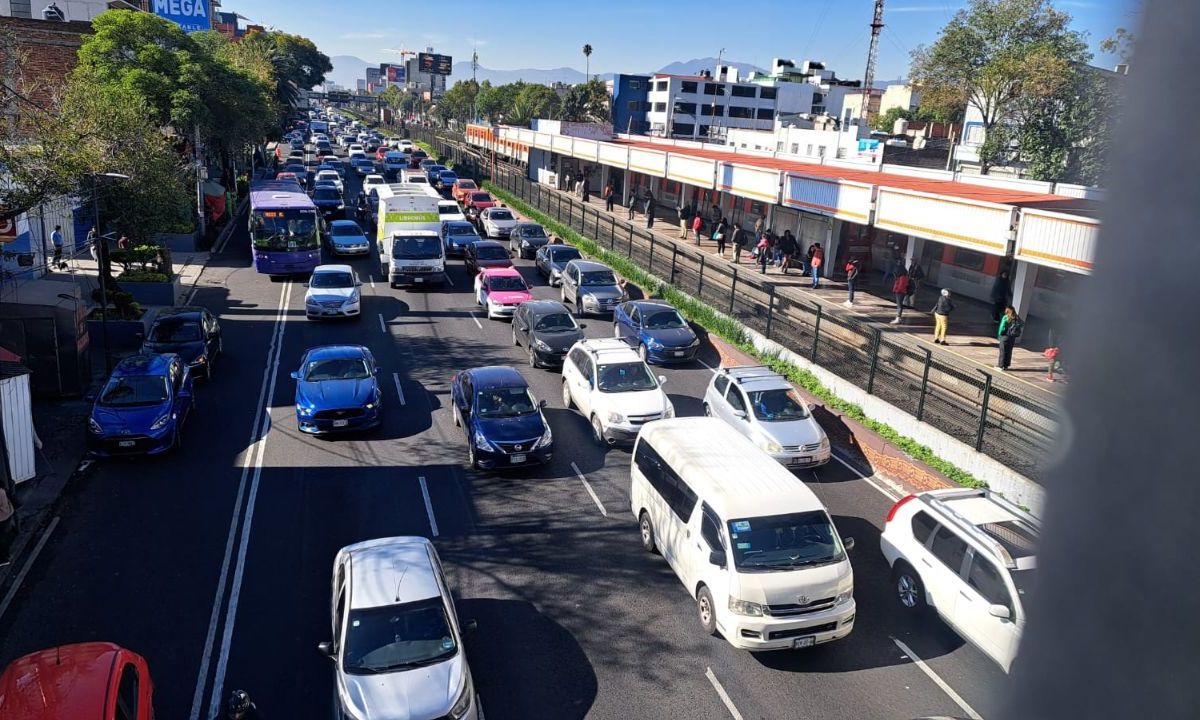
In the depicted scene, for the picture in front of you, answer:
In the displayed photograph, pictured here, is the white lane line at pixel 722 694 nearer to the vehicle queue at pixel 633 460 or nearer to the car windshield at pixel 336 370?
the vehicle queue at pixel 633 460

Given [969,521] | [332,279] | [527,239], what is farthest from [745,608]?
[527,239]

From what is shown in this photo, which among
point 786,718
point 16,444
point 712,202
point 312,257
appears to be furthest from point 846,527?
point 712,202

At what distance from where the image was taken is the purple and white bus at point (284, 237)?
96.2ft

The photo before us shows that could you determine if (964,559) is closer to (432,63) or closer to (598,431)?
(598,431)

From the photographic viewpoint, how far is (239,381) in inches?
760

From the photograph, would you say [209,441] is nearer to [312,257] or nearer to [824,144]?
[312,257]

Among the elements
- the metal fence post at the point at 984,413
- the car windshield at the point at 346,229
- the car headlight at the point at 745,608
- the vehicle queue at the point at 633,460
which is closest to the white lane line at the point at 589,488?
the vehicle queue at the point at 633,460

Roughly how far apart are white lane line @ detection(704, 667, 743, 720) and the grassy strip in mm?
7138

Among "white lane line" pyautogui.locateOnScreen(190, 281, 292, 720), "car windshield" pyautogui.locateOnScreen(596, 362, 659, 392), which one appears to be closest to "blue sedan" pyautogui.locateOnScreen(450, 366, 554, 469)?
"car windshield" pyautogui.locateOnScreen(596, 362, 659, 392)

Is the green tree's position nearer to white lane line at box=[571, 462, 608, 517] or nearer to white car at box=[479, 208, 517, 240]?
white car at box=[479, 208, 517, 240]

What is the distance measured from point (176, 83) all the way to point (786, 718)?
37.8m

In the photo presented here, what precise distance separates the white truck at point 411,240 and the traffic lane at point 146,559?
12.8 m

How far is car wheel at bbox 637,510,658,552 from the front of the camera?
476 inches

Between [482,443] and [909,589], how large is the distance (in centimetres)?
734
